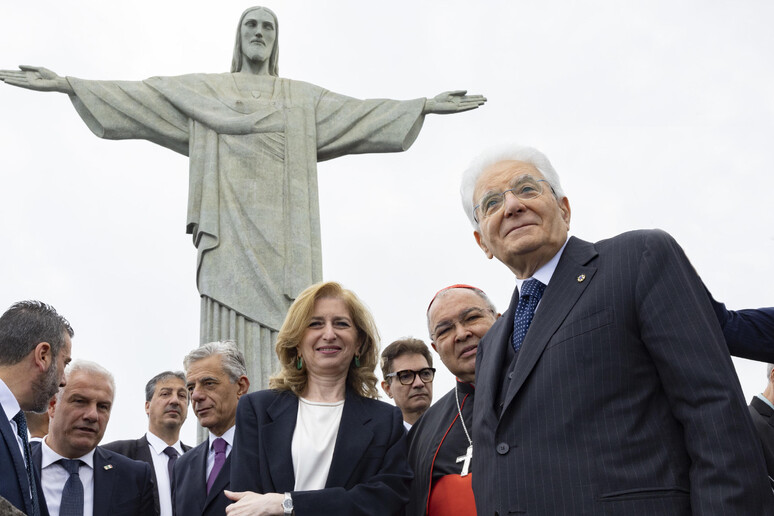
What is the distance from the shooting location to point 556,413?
229 cm

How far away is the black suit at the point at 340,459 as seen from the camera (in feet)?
9.63

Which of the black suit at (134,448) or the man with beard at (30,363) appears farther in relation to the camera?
the black suit at (134,448)

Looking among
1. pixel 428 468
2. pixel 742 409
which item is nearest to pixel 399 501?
pixel 428 468

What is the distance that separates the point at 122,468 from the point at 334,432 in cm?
152

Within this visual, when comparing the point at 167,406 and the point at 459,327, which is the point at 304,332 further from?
the point at 167,406

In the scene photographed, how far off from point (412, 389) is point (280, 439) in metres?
1.76

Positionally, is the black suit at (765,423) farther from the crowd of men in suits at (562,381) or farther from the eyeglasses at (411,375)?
the eyeglasses at (411,375)

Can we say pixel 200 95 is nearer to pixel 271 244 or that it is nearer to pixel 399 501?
pixel 271 244

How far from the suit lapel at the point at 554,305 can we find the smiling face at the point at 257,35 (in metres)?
6.39

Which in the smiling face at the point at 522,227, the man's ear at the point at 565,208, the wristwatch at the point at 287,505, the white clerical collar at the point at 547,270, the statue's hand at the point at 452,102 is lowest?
the wristwatch at the point at 287,505

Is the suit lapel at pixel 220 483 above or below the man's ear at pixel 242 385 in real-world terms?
below

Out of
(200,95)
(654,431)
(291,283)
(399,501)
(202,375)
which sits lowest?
(399,501)

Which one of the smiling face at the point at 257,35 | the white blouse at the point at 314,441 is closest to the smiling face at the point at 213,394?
the white blouse at the point at 314,441

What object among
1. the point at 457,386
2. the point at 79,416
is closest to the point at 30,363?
the point at 79,416
